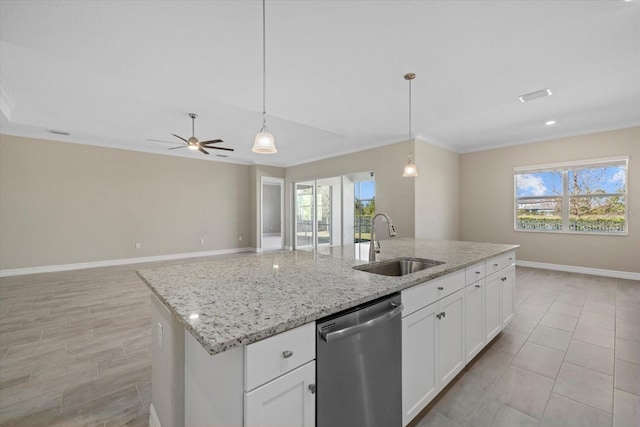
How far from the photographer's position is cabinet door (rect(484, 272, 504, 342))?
7.24ft

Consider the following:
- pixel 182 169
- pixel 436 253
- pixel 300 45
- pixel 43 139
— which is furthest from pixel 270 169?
pixel 436 253

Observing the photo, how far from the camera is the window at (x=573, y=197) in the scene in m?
4.68

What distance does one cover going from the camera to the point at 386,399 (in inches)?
50.1

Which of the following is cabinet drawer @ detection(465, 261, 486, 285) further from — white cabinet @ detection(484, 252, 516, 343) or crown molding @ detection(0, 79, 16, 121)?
crown molding @ detection(0, 79, 16, 121)

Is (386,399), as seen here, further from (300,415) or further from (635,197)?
(635,197)

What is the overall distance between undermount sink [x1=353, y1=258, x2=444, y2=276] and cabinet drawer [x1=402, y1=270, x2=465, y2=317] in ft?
0.63

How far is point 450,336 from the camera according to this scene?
1739mm

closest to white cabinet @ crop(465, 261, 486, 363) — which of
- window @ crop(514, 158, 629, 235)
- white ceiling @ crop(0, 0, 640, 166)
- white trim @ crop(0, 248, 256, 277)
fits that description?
white ceiling @ crop(0, 0, 640, 166)

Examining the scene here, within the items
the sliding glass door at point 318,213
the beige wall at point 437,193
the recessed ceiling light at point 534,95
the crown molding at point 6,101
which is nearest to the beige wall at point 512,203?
the beige wall at point 437,193

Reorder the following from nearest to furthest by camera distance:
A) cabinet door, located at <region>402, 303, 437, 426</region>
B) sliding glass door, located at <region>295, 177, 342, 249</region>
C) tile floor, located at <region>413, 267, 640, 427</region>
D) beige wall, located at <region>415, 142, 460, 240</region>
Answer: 1. cabinet door, located at <region>402, 303, 437, 426</region>
2. tile floor, located at <region>413, 267, 640, 427</region>
3. beige wall, located at <region>415, 142, 460, 240</region>
4. sliding glass door, located at <region>295, 177, 342, 249</region>

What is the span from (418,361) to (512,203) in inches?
224

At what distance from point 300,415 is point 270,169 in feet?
25.0

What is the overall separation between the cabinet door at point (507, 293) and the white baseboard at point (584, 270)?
373cm

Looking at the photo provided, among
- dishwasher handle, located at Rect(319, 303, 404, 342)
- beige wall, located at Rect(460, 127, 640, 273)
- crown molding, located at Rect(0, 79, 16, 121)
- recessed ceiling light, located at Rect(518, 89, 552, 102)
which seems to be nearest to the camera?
dishwasher handle, located at Rect(319, 303, 404, 342)
